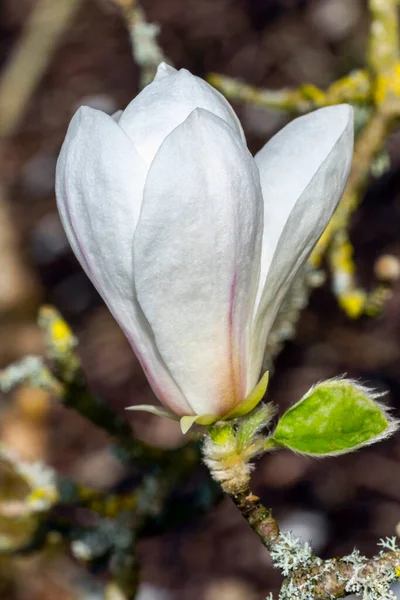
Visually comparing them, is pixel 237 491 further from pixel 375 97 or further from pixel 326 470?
pixel 326 470

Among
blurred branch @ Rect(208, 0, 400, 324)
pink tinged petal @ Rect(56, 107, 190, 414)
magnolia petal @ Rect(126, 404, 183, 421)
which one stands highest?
pink tinged petal @ Rect(56, 107, 190, 414)

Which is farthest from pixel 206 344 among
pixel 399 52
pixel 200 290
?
pixel 399 52

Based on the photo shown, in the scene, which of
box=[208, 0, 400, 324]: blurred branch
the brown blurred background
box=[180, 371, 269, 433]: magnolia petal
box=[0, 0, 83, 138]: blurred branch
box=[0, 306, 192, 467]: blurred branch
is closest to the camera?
box=[180, 371, 269, 433]: magnolia petal

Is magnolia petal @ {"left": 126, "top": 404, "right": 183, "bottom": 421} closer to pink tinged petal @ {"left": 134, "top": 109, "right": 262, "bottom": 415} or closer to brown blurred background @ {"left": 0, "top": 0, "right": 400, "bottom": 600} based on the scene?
pink tinged petal @ {"left": 134, "top": 109, "right": 262, "bottom": 415}

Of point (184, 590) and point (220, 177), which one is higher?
point (220, 177)

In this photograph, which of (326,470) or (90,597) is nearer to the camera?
(90,597)

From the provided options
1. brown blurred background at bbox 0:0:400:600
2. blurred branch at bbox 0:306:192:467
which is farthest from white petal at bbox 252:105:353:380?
brown blurred background at bbox 0:0:400:600

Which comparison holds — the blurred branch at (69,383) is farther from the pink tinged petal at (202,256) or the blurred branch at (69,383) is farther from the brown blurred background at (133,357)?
the brown blurred background at (133,357)
